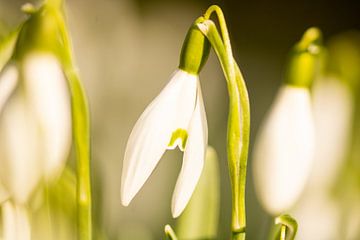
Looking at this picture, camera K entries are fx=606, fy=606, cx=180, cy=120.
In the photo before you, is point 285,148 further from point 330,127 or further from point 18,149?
point 18,149

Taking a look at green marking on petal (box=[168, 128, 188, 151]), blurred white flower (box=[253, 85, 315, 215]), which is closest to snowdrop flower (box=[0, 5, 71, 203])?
green marking on petal (box=[168, 128, 188, 151])

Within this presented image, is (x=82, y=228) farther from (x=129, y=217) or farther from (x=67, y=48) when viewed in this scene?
(x=67, y=48)

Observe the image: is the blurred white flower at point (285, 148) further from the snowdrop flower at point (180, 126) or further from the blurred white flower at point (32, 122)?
the blurred white flower at point (32, 122)

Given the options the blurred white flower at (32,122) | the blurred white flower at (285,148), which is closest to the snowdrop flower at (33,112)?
the blurred white flower at (32,122)

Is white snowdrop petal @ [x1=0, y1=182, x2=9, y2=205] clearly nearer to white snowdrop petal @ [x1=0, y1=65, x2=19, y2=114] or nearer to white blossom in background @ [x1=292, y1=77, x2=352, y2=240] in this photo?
white snowdrop petal @ [x1=0, y1=65, x2=19, y2=114]

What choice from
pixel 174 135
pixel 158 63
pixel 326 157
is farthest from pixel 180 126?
pixel 326 157

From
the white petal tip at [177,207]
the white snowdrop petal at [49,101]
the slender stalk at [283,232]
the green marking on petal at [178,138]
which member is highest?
the white snowdrop petal at [49,101]
